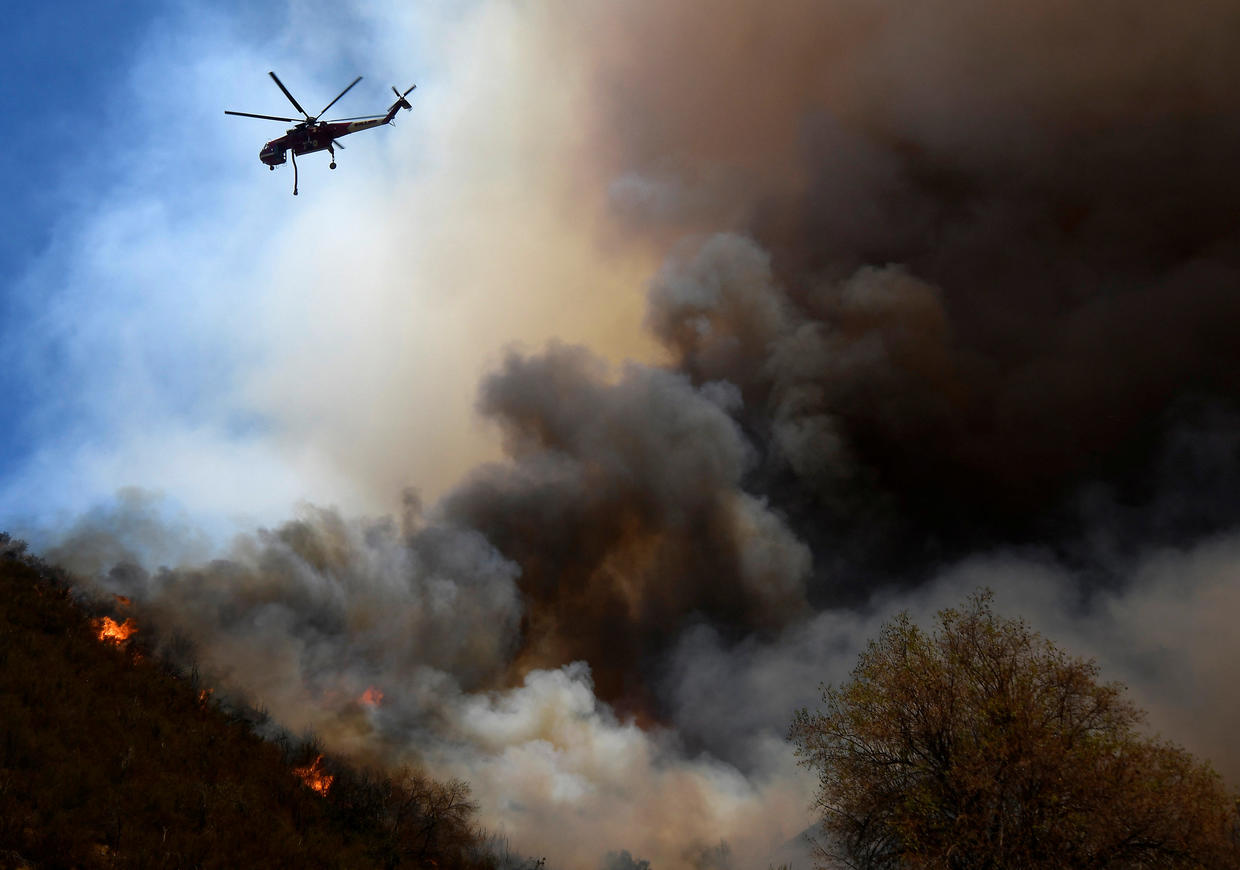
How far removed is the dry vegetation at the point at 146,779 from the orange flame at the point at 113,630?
0.57m

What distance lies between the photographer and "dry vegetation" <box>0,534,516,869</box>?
16.8m

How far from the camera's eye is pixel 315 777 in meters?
37.3

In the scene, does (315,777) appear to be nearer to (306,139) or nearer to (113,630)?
(113,630)

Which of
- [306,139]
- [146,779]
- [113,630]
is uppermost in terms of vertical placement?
[306,139]

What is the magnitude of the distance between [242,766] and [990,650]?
1301 inches

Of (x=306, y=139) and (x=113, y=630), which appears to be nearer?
(x=113, y=630)

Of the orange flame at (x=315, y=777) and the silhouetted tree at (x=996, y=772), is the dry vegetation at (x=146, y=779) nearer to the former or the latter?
the orange flame at (x=315, y=777)

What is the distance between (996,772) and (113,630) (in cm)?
4689

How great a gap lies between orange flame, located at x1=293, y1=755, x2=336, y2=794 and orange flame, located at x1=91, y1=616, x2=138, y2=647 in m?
12.9

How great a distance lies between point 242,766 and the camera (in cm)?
2948

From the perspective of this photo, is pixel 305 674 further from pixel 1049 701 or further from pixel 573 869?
pixel 1049 701

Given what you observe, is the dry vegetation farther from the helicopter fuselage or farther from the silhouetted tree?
the helicopter fuselage

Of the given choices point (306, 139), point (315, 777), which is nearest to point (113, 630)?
point (315, 777)

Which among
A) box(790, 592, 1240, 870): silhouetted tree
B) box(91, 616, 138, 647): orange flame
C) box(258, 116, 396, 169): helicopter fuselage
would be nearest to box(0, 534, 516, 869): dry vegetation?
box(91, 616, 138, 647): orange flame
